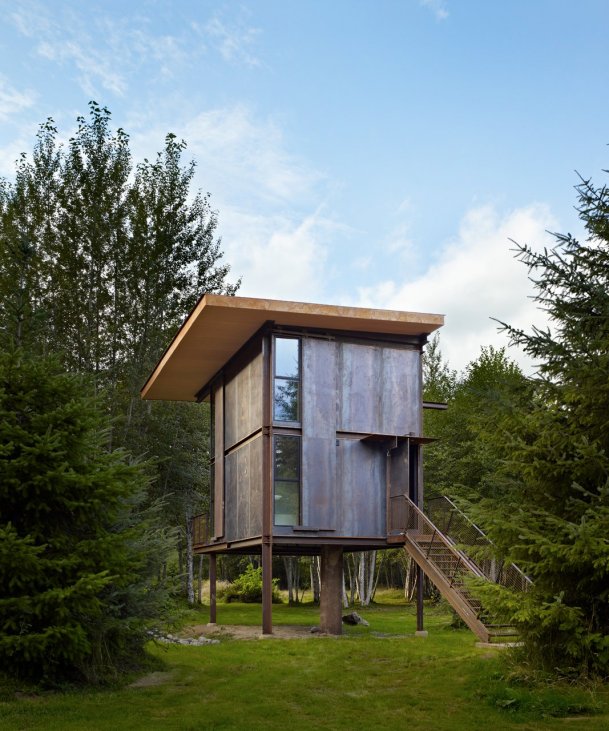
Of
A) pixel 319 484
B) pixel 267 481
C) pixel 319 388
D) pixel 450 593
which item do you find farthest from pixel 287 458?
pixel 450 593

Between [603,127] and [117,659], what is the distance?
10.7 metres

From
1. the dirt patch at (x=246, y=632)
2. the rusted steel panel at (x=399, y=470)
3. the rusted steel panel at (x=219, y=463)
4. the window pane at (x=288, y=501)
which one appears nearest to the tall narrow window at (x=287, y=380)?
the window pane at (x=288, y=501)

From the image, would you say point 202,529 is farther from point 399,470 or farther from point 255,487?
point 399,470

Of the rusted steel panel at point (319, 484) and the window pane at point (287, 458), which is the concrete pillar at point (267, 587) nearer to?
the rusted steel panel at point (319, 484)

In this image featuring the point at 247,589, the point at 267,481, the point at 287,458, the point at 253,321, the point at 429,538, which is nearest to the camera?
the point at 429,538

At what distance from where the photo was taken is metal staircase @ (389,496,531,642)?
1736cm

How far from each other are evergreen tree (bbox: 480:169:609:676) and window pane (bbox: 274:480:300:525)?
9676 mm

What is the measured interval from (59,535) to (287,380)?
34.0 feet

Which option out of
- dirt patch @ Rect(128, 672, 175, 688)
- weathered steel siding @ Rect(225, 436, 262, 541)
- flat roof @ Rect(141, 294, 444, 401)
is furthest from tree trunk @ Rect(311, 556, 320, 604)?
dirt patch @ Rect(128, 672, 175, 688)

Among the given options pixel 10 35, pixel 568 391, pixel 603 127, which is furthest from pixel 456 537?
pixel 10 35

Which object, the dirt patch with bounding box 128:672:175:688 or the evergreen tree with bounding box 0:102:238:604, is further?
the evergreen tree with bounding box 0:102:238:604

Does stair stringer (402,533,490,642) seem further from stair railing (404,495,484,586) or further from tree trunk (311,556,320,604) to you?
tree trunk (311,556,320,604)

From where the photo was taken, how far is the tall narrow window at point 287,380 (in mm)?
22250

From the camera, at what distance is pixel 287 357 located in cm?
2236
